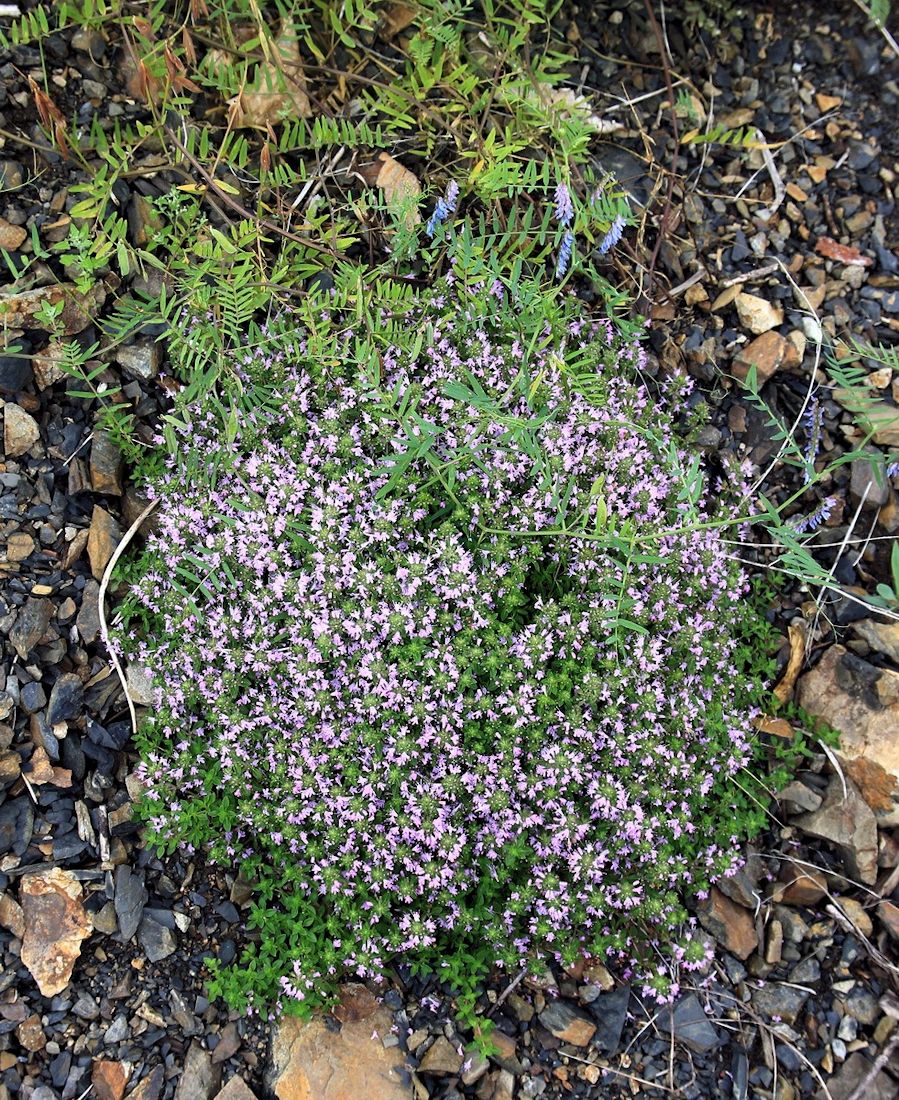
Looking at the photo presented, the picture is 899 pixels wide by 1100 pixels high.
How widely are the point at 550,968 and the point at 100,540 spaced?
8.47 ft

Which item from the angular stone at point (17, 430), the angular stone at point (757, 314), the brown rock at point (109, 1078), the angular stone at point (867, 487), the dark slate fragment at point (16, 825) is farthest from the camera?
the angular stone at point (757, 314)

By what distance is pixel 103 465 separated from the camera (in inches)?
163

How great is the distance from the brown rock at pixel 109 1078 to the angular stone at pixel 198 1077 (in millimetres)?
200

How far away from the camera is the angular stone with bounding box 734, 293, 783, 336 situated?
4.88 meters

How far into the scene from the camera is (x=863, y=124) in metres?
5.35

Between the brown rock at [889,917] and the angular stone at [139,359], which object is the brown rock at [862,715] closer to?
the brown rock at [889,917]

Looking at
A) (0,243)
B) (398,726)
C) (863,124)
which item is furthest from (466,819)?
(863,124)

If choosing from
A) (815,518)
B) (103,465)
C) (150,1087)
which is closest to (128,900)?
(150,1087)

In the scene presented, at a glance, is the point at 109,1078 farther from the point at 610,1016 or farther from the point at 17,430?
the point at 17,430

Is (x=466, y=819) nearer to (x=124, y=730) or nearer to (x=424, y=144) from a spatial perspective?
(x=124, y=730)

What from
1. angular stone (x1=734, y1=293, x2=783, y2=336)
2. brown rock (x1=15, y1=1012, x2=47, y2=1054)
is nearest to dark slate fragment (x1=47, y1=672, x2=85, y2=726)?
brown rock (x1=15, y1=1012, x2=47, y2=1054)

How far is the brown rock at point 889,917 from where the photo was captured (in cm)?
398

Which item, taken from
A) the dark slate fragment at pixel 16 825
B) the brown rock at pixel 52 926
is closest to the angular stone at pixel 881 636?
the brown rock at pixel 52 926

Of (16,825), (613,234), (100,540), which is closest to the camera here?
(16,825)
